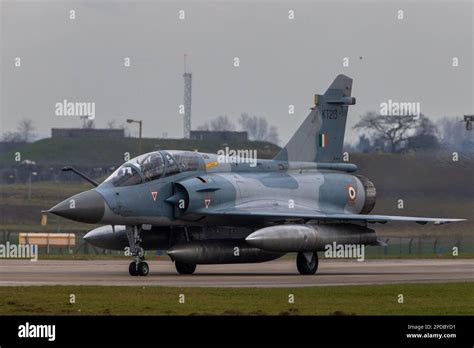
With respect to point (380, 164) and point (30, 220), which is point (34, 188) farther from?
point (380, 164)

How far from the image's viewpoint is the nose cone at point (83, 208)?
27891 mm

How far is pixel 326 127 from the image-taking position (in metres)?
35.3

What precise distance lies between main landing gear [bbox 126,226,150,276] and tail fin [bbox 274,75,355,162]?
6.76 m

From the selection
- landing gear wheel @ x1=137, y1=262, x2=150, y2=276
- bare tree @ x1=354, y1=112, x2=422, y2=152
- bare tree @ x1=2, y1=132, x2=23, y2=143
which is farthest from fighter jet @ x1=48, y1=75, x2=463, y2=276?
bare tree @ x1=2, y1=132, x2=23, y2=143

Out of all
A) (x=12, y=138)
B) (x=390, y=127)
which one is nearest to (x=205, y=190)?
(x=390, y=127)

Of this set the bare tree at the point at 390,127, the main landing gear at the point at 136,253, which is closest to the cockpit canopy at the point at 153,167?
the main landing gear at the point at 136,253

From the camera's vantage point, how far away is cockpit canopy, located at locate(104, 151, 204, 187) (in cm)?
2923

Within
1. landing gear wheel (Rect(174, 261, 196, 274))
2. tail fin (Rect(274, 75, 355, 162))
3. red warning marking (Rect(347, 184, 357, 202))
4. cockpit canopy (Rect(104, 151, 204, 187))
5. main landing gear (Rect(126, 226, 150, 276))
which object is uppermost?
tail fin (Rect(274, 75, 355, 162))

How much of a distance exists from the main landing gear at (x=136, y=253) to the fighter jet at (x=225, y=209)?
3 centimetres

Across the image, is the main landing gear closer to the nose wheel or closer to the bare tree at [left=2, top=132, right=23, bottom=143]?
the nose wheel

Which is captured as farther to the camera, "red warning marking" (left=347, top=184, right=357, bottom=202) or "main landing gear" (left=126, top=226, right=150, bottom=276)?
"red warning marking" (left=347, top=184, right=357, bottom=202)

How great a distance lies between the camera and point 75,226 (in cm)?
5906

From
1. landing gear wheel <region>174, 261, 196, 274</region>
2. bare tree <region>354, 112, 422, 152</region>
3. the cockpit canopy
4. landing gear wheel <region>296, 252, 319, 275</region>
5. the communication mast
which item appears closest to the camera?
the cockpit canopy
